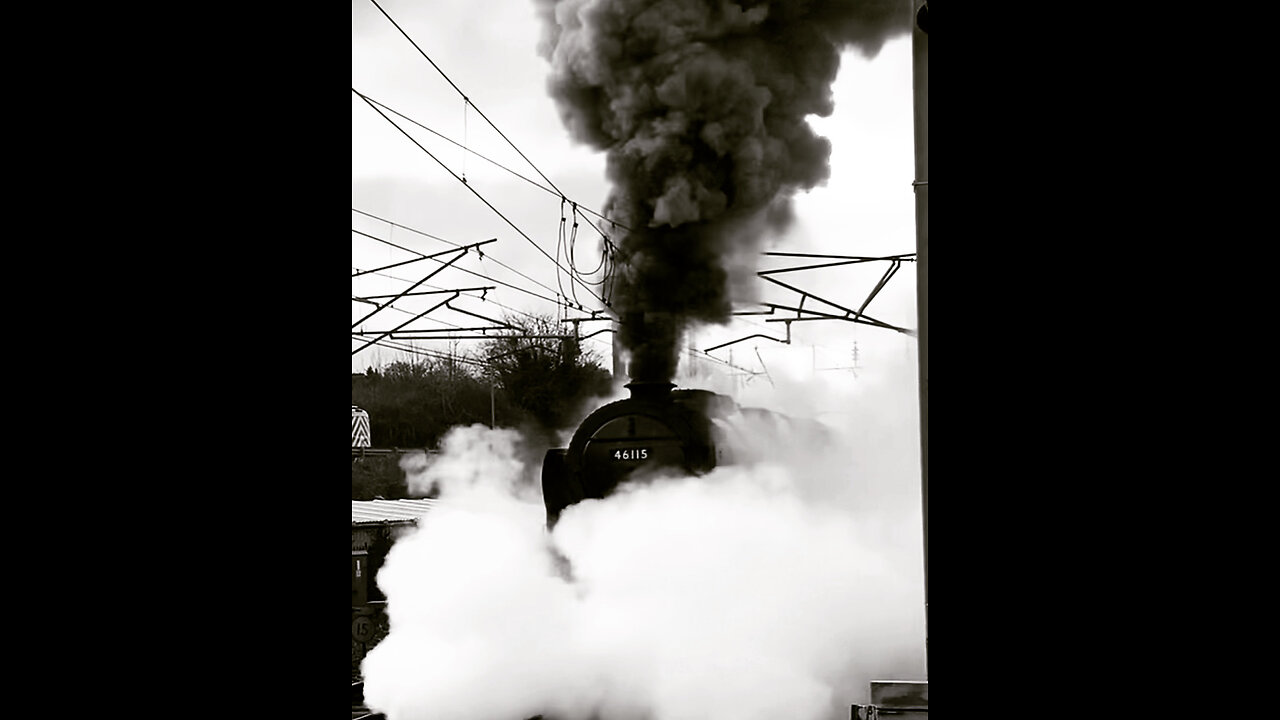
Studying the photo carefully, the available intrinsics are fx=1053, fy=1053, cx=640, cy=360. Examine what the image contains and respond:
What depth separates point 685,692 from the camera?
8492 millimetres

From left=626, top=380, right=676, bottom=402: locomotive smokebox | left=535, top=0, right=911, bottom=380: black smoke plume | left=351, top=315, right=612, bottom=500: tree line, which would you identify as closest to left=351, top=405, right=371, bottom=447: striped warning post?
left=351, top=315, right=612, bottom=500: tree line

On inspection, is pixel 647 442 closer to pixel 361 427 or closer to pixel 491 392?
pixel 361 427

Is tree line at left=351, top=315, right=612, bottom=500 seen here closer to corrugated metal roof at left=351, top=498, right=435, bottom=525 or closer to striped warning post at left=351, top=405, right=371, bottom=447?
striped warning post at left=351, top=405, right=371, bottom=447

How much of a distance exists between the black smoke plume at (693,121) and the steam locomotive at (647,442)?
467mm

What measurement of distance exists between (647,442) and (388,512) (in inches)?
307

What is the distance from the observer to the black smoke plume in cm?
1064

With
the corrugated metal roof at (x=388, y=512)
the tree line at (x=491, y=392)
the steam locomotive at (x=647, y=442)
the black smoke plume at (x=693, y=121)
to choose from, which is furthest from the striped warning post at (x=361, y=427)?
the steam locomotive at (x=647, y=442)

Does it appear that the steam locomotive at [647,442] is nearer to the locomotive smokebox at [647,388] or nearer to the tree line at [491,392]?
the locomotive smokebox at [647,388]

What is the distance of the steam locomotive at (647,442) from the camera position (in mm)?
9492

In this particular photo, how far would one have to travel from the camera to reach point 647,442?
9578 mm

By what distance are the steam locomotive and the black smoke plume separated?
0.47 meters
